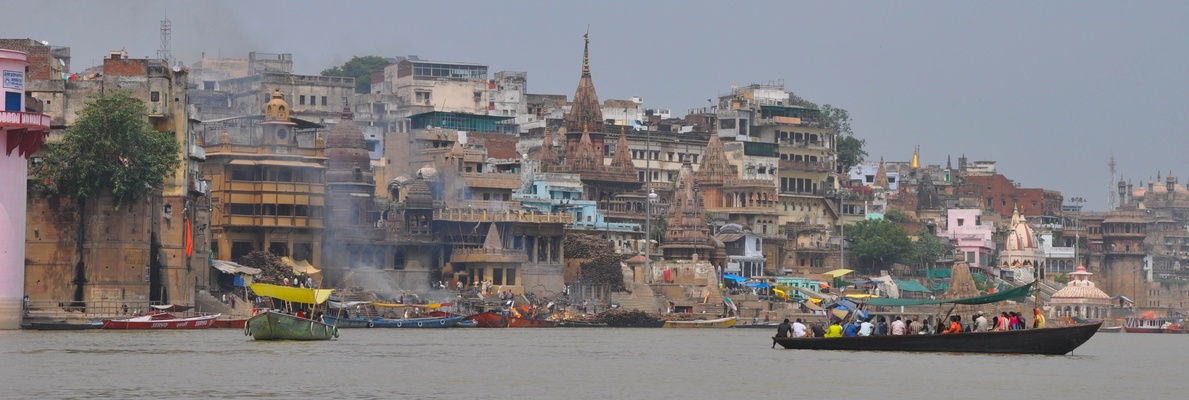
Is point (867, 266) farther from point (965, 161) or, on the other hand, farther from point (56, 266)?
point (56, 266)

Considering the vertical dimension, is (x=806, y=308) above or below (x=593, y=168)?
below

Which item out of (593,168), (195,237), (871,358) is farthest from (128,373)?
(593,168)

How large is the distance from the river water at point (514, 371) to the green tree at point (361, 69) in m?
76.1

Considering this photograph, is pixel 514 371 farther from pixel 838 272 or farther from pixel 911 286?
pixel 911 286

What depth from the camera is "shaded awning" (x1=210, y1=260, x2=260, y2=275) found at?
286ft

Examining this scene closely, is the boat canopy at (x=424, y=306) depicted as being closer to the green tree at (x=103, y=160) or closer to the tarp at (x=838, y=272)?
the green tree at (x=103, y=160)

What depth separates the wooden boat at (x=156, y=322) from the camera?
2894 inches

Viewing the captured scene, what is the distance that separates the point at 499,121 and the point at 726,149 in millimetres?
14011

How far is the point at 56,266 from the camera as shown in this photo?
247 ft

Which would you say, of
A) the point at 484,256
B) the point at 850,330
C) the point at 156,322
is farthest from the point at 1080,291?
the point at 850,330

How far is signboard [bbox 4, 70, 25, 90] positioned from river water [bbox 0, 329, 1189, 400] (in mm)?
7709

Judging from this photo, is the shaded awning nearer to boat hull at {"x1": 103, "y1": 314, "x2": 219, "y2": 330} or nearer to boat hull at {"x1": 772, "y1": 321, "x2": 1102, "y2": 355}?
boat hull at {"x1": 103, "y1": 314, "x2": 219, "y2": 330}

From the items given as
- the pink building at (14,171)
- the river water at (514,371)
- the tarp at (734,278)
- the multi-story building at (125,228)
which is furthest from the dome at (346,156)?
the pink building at (14,171)

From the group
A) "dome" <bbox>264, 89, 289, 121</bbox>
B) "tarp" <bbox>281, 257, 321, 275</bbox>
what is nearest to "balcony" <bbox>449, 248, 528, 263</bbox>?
"tarp" <bbox>281, 257, 321, 275</bbox>
